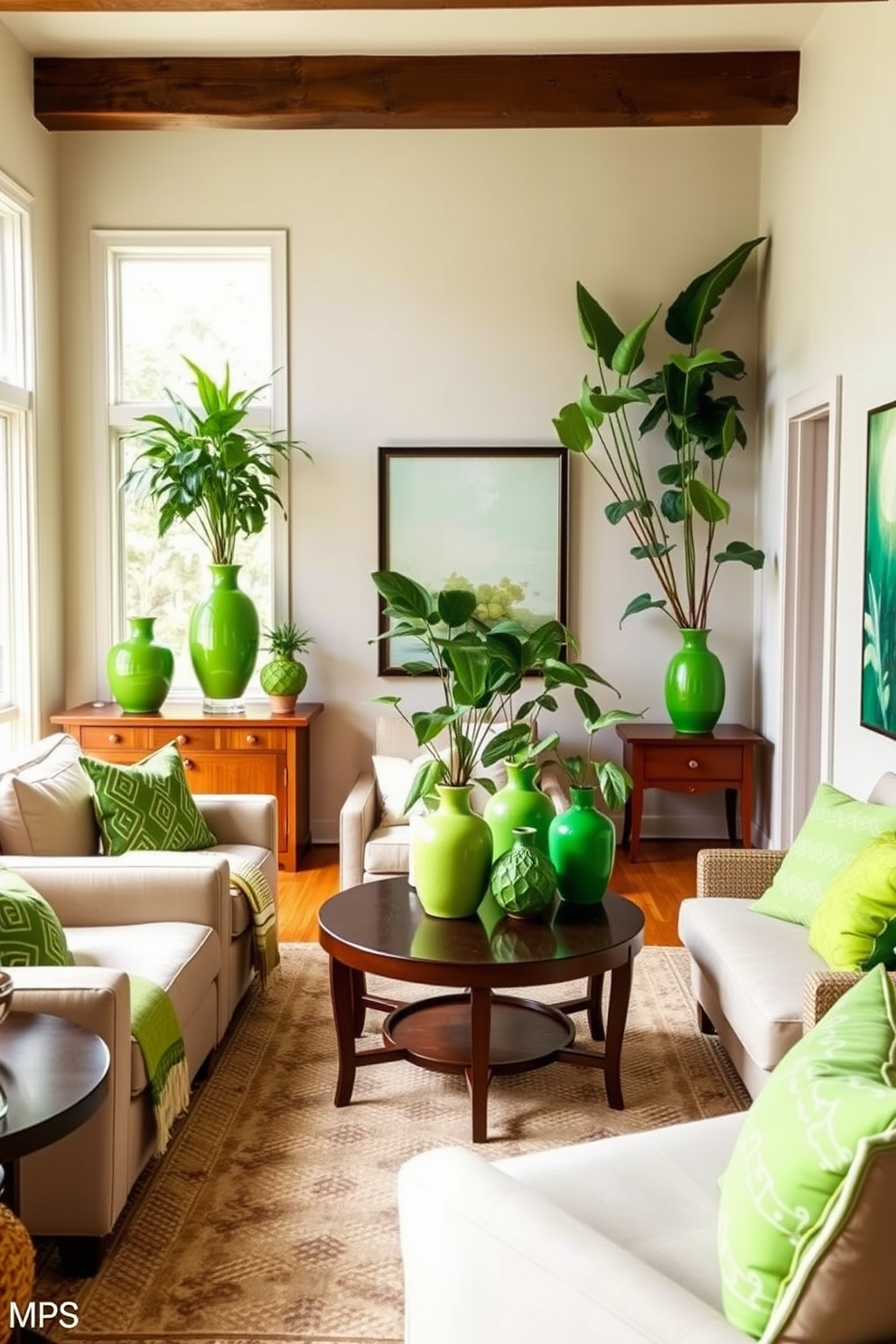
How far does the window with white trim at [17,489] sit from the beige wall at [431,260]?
458 millimetres

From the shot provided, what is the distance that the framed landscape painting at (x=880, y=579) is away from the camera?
12.3 ft

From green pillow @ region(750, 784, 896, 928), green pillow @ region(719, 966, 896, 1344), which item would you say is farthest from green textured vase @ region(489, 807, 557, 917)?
green pillow @ region(719, 966, 896, 1344)

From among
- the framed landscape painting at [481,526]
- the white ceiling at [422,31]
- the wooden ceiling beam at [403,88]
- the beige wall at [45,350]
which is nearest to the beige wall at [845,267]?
the white ceiling at [422,31]

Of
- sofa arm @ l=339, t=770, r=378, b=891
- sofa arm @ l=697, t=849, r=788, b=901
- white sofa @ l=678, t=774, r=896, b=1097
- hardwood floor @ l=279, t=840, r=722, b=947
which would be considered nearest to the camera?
white sofa @ l=678, t=774, r=896, b=1097

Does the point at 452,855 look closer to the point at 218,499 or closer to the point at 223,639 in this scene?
the point at 223,639

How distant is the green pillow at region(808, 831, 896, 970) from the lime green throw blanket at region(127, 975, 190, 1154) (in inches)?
57.1

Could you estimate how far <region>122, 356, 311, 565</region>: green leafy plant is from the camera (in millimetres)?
5273

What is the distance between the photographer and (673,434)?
17.9 feet

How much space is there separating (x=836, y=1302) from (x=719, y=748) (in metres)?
4.21

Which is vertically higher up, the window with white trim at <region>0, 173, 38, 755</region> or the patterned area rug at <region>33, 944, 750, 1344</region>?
the window with white trim at <region>0, 173, 38, 755</region>

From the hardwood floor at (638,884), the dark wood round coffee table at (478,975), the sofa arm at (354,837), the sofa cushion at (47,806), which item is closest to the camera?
the dark wood round coffee table at (478,975)

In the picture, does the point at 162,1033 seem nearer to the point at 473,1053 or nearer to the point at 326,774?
the point at 473,1053

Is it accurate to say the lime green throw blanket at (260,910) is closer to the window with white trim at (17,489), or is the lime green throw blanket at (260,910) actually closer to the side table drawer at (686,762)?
the window with white trim at (17,489)

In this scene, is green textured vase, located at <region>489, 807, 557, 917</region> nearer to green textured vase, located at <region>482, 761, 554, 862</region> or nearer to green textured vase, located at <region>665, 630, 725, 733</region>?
green textured vase, located at <region>482, 761, 554, 862</region>
